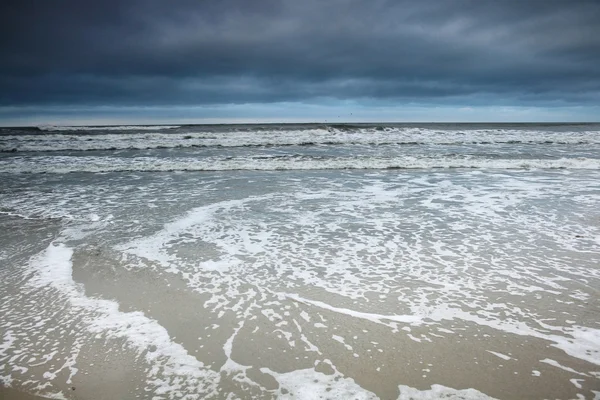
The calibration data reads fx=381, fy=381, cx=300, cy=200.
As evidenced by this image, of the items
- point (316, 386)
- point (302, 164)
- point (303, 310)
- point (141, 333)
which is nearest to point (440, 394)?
point (316, 386)

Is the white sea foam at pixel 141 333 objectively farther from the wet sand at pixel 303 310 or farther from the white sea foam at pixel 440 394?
the white sea foam at pixel 440 394

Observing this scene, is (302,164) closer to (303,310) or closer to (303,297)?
(303,297)

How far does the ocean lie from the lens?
2682 mm

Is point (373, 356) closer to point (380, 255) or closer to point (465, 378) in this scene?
point (465, 378)

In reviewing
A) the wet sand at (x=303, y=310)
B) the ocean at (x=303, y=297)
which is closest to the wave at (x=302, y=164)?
the ocean at (x=303, y=297)

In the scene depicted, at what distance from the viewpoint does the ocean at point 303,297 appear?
2682 mm

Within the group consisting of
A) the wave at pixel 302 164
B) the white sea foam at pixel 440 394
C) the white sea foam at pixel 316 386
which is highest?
the wave at pixel 302 164

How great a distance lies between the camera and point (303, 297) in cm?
397

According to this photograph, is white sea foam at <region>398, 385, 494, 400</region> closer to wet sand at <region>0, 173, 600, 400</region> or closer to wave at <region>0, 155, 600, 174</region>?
wet sand at <region>0, 173, 600, 400</region>

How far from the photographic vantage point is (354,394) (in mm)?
2504

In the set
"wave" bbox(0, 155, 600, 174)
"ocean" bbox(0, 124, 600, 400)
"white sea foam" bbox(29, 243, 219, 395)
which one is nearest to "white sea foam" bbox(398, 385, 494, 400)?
"ocean" bbox(0, 124, 600, 400)

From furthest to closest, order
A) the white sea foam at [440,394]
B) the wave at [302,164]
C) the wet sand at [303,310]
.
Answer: the wave at [302,164]
the wet sand at [303,310]
the white sea foam at [440,394]

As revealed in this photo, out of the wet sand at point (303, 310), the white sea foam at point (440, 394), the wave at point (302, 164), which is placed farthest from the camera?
the wave at point (302, 164)

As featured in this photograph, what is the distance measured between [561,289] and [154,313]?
417 centimetres
